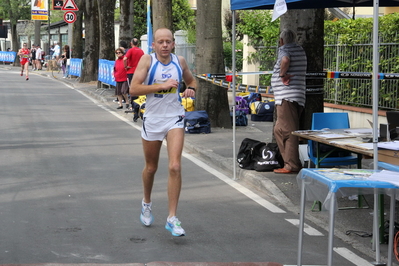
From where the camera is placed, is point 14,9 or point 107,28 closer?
point 107,28

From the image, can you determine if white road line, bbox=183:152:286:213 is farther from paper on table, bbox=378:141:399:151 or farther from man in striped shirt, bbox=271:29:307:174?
paper on table, bbox=378:141:399:151

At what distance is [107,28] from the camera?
2873cm

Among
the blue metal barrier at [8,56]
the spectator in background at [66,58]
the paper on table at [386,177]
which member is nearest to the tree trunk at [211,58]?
the paper on table at [386,177]

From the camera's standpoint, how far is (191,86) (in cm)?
689

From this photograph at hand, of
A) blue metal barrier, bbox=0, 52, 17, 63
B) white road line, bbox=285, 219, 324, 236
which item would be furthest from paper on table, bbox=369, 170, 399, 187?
blue metal barrier, bbox=0, 52, 17, 63

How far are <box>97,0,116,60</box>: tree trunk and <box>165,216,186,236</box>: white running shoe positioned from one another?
22845mm

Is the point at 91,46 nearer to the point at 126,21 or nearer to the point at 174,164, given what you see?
the point at 126,21

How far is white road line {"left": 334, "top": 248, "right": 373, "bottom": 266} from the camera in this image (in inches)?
236

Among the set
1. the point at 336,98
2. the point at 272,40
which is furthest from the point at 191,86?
the point at 272,40

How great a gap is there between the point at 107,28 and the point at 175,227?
75.8 ft

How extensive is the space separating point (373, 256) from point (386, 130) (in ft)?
4.43

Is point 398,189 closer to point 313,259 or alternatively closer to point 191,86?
point 313,259

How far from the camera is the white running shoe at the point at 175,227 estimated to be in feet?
21.3

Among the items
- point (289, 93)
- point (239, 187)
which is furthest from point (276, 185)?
point (289, 93)
